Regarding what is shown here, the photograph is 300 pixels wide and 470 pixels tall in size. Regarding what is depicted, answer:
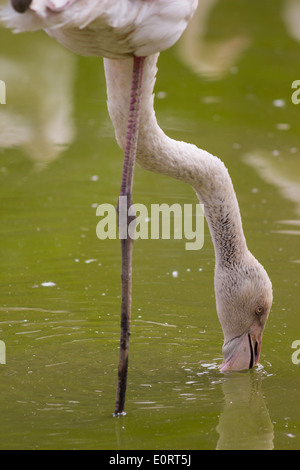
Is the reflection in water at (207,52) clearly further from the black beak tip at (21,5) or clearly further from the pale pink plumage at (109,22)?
the black beak tip at (21,5)

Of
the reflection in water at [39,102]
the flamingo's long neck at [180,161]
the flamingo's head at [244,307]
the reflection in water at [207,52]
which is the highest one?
the reflection in water at [207,52]

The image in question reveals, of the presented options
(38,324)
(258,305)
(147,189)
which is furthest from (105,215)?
(258,305)

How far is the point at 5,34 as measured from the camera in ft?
38.0

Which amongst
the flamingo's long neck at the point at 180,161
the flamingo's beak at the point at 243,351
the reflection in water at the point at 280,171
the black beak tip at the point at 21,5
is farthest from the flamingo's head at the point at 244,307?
the reflection in water at the point at 280,171

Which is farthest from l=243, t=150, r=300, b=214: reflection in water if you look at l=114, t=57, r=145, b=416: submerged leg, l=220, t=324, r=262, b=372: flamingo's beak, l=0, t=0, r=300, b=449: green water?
l=114, t=57, r=145, b=416: submerged leg

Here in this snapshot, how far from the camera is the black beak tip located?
139 inches

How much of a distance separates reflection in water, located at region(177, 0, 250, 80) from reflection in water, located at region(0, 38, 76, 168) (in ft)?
4.70

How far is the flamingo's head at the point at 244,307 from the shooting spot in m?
5.04

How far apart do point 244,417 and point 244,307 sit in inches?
29.3

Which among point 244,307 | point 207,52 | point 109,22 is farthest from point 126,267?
point 207,52

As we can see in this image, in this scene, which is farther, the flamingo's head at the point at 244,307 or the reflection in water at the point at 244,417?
the flamingo's head at the point at 244,307

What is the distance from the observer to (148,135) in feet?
15.3

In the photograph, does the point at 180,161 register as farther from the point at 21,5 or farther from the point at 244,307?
the point at 21,5

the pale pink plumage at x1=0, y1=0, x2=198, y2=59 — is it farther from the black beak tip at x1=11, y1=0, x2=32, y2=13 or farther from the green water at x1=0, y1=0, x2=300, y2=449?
the green water at x1=0, y1=0, x2=300, y2=449
